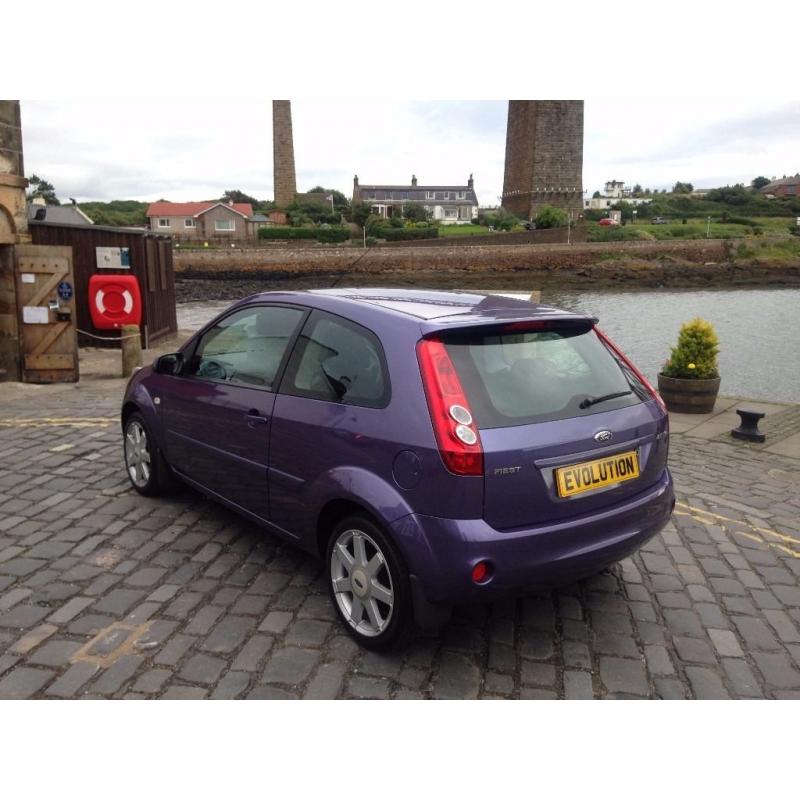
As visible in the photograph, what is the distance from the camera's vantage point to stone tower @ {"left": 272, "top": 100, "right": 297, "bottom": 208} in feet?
250

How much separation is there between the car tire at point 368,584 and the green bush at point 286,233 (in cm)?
6997

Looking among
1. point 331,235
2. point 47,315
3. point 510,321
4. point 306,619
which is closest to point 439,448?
point 510,321

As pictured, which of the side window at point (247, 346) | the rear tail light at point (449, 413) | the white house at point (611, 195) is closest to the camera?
the rear tail light at point (449, 413)

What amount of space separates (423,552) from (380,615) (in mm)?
548

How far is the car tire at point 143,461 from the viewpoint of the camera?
5246 millimetres

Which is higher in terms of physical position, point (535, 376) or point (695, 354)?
point (535, 376)

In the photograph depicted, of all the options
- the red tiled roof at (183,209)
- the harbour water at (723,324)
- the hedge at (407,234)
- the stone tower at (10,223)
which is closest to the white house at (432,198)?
the red tiled roof at (183,209)

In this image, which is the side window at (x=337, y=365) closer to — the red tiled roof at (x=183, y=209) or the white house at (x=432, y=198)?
the red tiled roof at (x=183, y=209)

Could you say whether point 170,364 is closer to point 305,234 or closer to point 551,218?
point 551,218

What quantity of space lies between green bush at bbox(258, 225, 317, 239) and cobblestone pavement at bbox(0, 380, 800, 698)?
67.8 metres

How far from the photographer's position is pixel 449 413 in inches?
120

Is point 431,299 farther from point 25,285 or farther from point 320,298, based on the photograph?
point 25,285

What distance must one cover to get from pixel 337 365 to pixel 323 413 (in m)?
0.27

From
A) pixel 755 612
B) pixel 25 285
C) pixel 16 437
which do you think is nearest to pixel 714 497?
pixel 755 612
